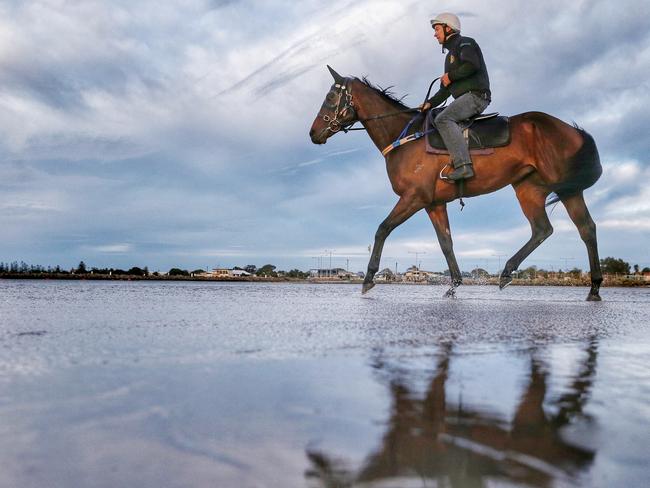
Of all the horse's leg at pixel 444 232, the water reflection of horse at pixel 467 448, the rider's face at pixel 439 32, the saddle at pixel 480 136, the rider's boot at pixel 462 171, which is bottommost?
the water reflection of horse at pixel 467 448

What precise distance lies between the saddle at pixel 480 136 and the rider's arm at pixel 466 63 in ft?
2.07

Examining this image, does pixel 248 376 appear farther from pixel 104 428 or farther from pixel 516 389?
pixel 516 389

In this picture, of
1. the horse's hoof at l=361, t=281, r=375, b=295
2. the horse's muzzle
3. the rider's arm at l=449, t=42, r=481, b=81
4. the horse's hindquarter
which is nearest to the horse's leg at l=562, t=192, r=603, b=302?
the horse's hindquarter

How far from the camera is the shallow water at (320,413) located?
87cm

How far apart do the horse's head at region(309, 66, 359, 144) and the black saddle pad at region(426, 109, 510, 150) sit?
65.1 inches

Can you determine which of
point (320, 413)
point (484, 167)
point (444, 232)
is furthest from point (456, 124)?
point (320, 413)

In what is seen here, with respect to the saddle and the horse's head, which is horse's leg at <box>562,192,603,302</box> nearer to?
the saddle

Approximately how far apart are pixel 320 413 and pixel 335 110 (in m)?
8.20

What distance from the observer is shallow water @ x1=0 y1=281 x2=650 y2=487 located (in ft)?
2.85

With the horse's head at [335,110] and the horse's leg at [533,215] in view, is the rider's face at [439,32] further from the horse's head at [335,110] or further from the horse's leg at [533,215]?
the horse's leg at [533,215]

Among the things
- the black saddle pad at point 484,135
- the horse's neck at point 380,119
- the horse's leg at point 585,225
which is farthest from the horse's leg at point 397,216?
the horse's leg at point 585,225

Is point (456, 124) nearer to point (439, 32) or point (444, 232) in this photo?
point (439, 32)

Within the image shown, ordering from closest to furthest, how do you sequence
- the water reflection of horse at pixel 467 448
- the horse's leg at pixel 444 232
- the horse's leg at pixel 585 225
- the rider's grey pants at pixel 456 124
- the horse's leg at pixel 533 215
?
1. the water reflection of horse at pixel 467 448
2. the rider's grey pants at pixel 456 124
3. the horse's leg at pixel 533 215
4. the horse's leg at pixel 585 225
5. the horse's leg at pixel 444 232

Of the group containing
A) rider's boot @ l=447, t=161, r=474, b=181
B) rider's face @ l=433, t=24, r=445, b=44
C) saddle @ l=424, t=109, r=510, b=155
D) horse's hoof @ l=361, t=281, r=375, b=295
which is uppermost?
rider's face @ l=433, t=24, r=445, b=44
